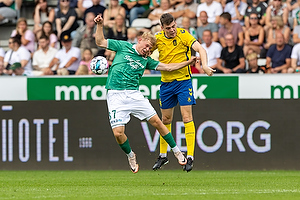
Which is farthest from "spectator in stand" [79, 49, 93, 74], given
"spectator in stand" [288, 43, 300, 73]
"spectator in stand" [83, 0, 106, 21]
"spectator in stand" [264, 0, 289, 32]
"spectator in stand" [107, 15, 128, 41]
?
"spectator in stand" [288, 43, 300, 73]

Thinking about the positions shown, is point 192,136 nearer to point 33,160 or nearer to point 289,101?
point 289,101

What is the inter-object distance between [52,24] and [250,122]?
672 cm

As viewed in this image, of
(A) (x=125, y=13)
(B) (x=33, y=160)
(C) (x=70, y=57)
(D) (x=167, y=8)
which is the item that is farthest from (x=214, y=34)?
(B) (x=33, y=160)

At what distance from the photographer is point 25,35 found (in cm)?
1627

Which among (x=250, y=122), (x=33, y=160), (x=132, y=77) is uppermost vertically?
(x=132, y=77)

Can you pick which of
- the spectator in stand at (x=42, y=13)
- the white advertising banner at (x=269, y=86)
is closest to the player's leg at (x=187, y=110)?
the white advertising banner at (x=269, y=86)

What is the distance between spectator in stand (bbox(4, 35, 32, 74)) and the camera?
15.6 m

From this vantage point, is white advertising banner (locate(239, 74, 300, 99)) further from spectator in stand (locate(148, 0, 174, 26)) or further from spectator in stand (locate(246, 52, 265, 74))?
spectator in stand (locate(148, 0, 174, 26))

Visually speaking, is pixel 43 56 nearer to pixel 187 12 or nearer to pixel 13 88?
pixel 13 88

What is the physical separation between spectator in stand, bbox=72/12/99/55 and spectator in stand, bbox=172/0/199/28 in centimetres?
210

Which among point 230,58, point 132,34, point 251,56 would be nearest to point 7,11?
→ point 132,34

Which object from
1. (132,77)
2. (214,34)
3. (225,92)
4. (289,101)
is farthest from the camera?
(214,34)

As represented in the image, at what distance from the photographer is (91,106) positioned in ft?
42.8

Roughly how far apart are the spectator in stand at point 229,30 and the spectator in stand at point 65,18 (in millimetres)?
3839
